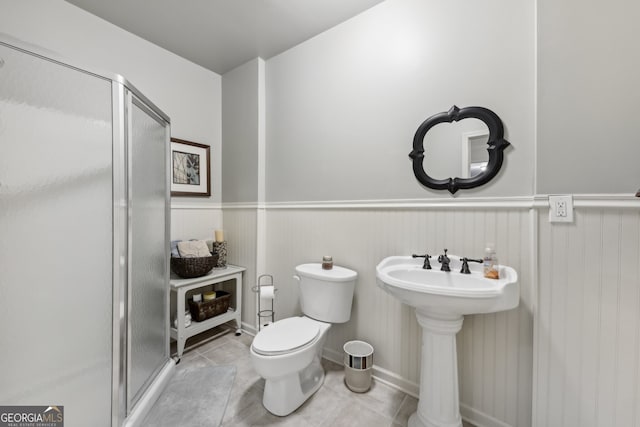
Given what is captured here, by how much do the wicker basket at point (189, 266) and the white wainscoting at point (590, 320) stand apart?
213 cm

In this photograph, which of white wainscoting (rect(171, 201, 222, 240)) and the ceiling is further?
white wainscoting (rect(171, 201, 222, 240))

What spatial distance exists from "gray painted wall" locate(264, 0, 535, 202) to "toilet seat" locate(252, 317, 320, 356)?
2.99 feet

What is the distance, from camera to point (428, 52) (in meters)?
1.48

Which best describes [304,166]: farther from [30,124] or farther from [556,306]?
[556,306]

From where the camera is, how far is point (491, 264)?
1.22 metres

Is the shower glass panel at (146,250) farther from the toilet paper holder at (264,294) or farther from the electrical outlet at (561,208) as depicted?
the electrical outlet at (561,208)

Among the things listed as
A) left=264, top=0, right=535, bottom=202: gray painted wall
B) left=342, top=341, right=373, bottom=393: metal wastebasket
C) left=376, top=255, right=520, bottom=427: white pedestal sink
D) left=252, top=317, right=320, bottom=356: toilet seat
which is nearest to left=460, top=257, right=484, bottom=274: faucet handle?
left=376, top=255, right=520, bottom=427: white pedestal sink

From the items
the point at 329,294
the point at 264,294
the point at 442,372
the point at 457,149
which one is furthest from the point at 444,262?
the point at 264,294

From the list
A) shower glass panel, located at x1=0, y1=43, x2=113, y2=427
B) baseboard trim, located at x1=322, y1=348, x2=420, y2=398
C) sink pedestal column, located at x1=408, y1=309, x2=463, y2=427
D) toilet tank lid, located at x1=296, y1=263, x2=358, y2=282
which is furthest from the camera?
toilet tank lid, located at x1=296, y1=263, x2=358, y2=282

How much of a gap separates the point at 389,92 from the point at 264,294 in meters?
1.66

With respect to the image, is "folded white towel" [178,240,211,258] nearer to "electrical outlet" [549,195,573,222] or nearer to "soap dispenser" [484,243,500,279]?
"soap dispenser" [484,243,500,279]

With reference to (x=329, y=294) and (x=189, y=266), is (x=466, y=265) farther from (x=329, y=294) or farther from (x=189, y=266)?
(x=189, y=266)

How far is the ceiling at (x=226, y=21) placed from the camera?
5.57ft

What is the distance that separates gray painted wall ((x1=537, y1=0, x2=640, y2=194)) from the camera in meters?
0.98
